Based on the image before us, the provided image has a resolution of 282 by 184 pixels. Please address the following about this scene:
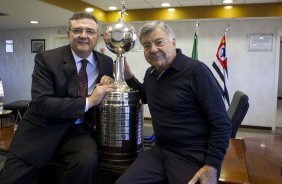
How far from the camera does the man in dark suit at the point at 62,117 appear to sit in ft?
4.59

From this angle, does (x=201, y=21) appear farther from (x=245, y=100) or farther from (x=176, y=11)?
(x=245, y=100)

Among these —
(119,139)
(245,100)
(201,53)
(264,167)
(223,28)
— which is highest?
(223,28)

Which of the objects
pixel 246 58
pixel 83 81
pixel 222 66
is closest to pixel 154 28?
pixel 83 81

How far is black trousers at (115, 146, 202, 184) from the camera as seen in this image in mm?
1306

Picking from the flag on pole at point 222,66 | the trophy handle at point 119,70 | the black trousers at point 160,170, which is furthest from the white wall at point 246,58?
the black trousers at point 160,170

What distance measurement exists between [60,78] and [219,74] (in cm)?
438

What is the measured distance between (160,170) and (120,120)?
1.03 ft

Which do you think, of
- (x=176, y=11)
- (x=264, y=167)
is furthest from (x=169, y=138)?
(x=176, y=11)

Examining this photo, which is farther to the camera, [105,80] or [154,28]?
[105,80]

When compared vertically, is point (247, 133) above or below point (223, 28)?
below

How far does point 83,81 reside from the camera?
156 cm

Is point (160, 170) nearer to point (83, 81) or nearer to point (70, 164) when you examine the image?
point (70, 164)

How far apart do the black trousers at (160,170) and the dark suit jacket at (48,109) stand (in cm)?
37

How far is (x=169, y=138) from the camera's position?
1398mm
